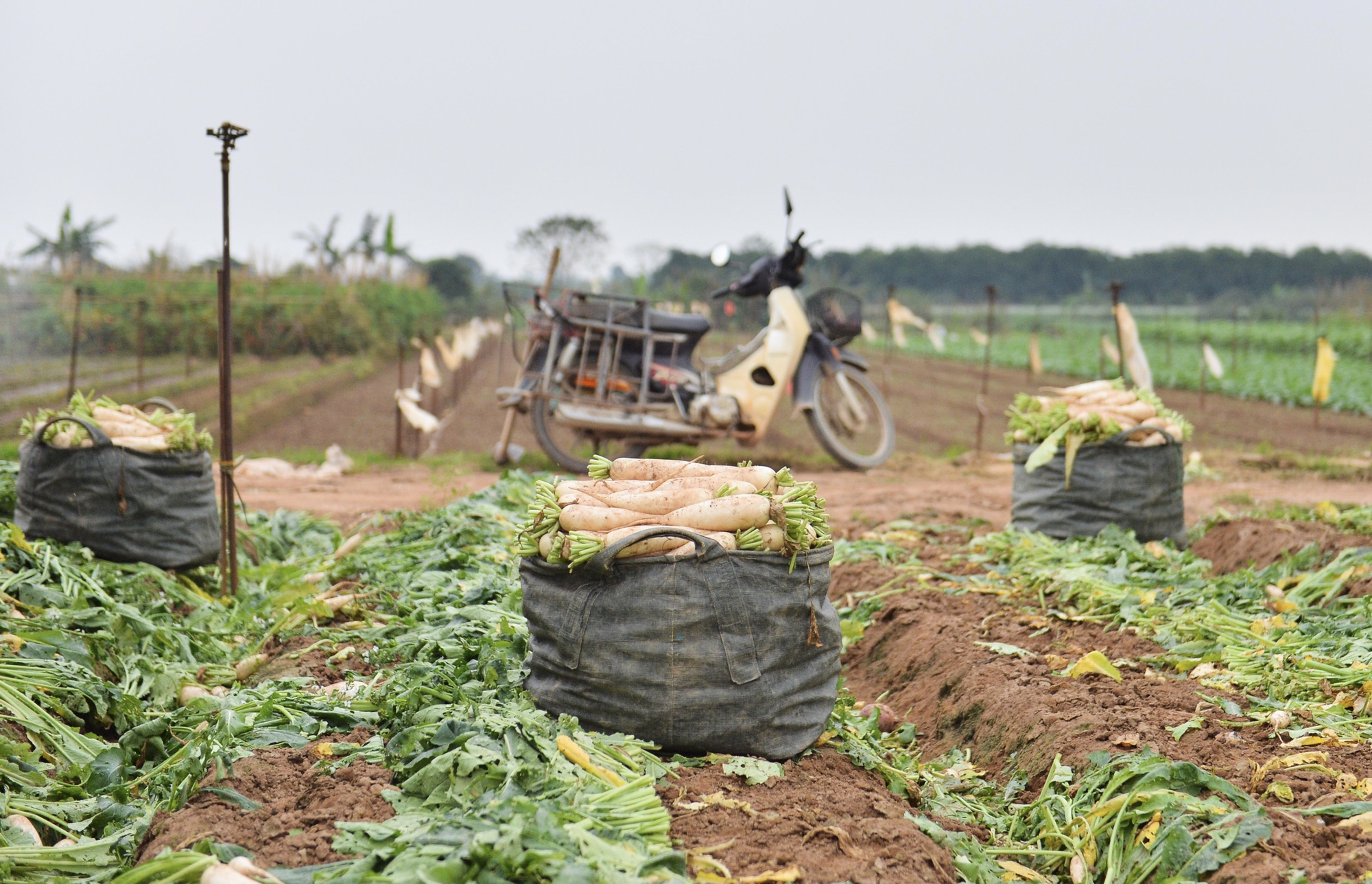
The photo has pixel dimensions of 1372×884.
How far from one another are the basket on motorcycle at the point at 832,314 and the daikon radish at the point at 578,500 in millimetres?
7847

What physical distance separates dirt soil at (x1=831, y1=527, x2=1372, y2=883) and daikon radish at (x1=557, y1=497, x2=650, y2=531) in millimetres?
1468

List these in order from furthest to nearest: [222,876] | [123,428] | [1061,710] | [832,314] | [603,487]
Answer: [832,314] → [123,428] → [1061,710] → [603,487] → [222,876]

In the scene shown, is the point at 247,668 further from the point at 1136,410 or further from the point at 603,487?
the point at 1136,410

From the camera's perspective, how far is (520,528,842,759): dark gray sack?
287 centimetres

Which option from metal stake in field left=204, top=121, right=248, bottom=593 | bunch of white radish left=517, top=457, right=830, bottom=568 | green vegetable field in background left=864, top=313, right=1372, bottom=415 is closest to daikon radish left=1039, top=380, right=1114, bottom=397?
bunch of white radish left=517, top=457, right=830, bottom=568

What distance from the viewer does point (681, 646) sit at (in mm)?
2873

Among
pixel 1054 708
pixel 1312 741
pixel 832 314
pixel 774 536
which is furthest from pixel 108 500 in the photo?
pixel 832 314

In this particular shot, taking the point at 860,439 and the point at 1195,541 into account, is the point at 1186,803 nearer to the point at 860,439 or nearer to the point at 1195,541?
the point at 1195,541

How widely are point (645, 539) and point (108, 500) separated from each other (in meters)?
3.39

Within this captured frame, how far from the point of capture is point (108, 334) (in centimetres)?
1916

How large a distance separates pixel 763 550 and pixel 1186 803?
126 cm

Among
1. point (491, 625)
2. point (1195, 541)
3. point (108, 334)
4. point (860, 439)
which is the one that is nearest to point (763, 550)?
point (491, 625)

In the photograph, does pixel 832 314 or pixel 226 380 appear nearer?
pixel 226 380

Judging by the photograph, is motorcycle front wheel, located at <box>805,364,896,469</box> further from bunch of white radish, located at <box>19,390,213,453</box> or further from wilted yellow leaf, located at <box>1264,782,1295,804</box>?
wilted yellow leaf, located at <box>1264,782,1295,804</box>
